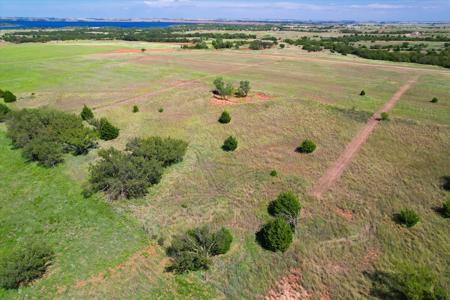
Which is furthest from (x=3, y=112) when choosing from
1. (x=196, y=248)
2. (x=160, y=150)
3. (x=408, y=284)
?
(x=408, y=284)

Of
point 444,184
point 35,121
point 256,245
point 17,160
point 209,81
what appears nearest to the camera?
point 256,245

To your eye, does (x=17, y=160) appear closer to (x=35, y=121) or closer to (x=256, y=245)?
(x=35, y=121)

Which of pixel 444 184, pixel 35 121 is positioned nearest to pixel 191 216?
pixel 444 184

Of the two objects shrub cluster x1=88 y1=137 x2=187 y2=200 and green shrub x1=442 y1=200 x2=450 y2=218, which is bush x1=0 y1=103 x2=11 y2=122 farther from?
green shrub x1=442 y1=200 x2=450 y2=218

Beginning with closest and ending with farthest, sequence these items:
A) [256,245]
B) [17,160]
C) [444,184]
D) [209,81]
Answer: [256,245] < [444,184] < [17,160] < [209,81]

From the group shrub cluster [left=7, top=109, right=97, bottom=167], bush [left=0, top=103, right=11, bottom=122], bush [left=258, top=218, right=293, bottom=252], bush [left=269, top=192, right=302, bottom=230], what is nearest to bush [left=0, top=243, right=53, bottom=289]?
bush [left=258, top=218, right=293, bottom=252]

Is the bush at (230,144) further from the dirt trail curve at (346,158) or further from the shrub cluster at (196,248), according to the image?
the shrub cluster at (196,248)

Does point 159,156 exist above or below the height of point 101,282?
above
